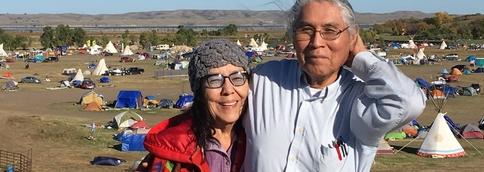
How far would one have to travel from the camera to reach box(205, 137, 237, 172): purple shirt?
9.49ft

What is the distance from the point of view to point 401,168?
2011 cm

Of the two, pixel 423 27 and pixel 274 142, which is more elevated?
pixel 274 142

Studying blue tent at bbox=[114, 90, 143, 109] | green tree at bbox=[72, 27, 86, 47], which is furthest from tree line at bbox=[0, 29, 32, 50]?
blue tent at bbox=[114, 90, 143, 109]

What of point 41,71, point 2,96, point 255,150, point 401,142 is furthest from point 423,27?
point 255,150

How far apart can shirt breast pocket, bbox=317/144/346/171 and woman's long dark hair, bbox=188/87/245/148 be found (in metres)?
0.41

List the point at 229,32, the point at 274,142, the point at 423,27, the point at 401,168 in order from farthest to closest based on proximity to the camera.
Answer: the point at 423,27 < the point at 229,32 < the point at 401,168 < the point at 274,142

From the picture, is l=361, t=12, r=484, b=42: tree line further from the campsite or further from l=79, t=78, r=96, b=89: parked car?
l=79, t=78, r=96, b=89: parked car

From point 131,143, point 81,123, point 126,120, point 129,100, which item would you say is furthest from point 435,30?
point 131,143

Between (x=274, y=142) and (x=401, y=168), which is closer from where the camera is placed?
(x=274, y=142)

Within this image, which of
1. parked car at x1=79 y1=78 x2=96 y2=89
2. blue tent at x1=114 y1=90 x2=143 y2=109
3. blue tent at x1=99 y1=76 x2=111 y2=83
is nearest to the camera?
blue tent at x1=114 y1=90 x2=143 y2=109

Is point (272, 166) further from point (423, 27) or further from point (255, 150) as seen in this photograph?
point (423, 27)

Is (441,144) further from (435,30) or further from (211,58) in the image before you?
(435,30)

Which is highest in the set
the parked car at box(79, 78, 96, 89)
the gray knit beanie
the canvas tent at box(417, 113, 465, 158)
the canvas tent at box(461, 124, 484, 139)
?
the gray knit beanie

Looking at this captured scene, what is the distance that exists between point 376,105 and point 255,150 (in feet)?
1.66
